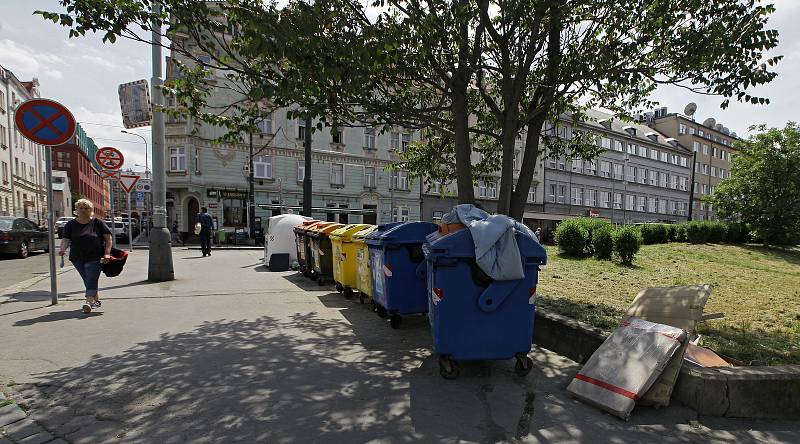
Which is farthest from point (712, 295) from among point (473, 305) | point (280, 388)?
point (280, 388)

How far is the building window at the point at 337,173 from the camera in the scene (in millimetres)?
36094

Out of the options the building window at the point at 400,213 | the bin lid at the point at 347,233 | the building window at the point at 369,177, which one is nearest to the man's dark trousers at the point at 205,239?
the bin lid at the point at 347,233

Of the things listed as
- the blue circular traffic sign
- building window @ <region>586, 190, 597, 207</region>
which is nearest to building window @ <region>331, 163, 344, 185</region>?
the blue circular traffic sign

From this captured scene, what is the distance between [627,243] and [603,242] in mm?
721

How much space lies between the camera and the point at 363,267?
6.79m

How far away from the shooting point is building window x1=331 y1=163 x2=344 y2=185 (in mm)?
36094

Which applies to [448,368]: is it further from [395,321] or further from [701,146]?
[701,146]

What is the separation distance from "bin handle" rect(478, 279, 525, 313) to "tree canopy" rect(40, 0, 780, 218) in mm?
2708

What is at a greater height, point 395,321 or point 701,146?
point 701,146

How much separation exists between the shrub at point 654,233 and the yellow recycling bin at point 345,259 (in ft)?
56.0

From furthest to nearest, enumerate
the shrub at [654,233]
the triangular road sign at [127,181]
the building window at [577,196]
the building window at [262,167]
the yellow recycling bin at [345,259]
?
1. the building window at [577,196]
2. the building window at [262,167]
3. the shrub at [654,233]
4. the triangular road sign at [127,181]
5. the yellow recycling bin at [345,259]

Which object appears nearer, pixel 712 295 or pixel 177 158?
pixel 712 295

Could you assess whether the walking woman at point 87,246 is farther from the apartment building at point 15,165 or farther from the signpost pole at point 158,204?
the apartment building at point 15,165

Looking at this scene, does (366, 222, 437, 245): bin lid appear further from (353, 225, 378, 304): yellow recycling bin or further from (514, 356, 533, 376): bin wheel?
(514, 356, 533, 376): bin wheel
